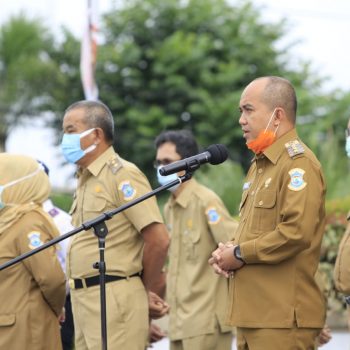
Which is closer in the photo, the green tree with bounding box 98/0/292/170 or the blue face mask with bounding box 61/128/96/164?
the blue face mask with bounding box 61/128/96/164

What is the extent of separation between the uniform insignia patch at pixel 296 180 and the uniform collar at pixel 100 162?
4.98ft

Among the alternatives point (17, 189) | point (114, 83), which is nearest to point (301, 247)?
point (17, 189)

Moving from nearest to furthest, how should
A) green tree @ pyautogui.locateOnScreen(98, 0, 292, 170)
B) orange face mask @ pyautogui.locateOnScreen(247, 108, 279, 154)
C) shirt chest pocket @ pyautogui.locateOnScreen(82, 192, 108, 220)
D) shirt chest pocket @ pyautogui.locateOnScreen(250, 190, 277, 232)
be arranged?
shirt chest pocket @ pyautogui.locateOnScreen(250, 190, 277, 232), orange face mask @ pyautogui.locateOnScreen(247, 108, 279, 154), shirt chest pocket @ pyautogui.locateOnScreen(82, 192, 108, 220), green tree @ pyautogui.locateOnScreen(98, 0, 292, 170)

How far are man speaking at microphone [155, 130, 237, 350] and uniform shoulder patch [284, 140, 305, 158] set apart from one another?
1911mm

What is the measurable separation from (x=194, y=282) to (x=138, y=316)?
54.2 inches

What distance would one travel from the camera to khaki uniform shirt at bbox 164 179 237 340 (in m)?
7.17

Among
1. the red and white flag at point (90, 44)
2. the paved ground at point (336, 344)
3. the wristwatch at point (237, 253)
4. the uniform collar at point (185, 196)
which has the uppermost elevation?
the red and white flag at point (90, 44)

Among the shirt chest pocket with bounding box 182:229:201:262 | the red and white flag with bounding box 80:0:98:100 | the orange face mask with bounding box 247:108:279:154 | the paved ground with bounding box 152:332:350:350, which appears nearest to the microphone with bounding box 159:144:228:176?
the orange face mask with bounding box 247:108:279:154

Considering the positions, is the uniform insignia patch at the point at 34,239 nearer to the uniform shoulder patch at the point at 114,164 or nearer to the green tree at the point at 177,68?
the uniform shoulder patch at the point at 114,164

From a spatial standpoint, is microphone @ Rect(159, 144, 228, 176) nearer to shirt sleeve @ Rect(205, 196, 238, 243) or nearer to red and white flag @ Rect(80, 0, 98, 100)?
shirt sleeve @ Rect(205, 196, 238, 243)

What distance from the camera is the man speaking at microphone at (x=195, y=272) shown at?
7156mm

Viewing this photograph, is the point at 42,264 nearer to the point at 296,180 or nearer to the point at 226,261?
the point at 226,261

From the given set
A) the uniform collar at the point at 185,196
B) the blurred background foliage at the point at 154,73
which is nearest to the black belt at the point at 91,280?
the uniform collar at the point at 185,196

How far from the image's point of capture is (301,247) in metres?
4.97
